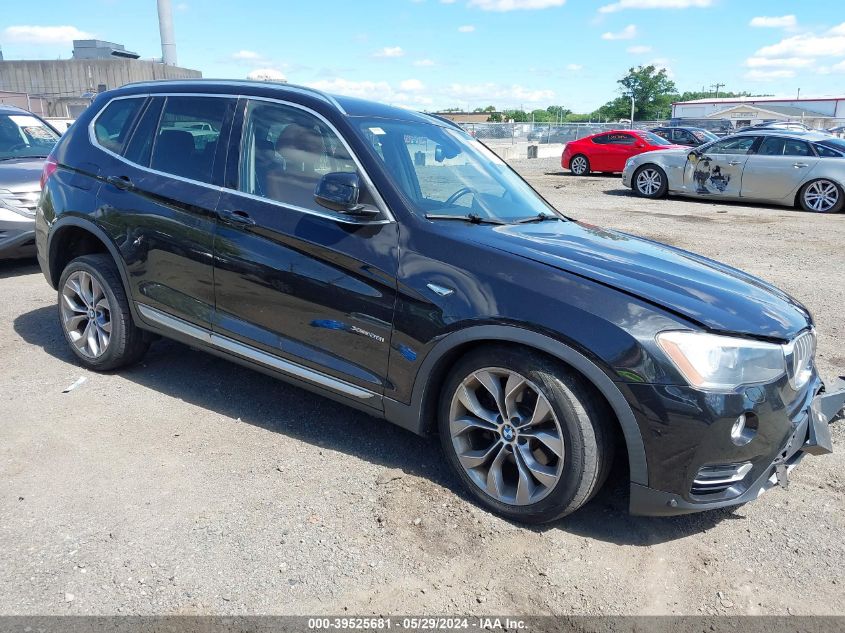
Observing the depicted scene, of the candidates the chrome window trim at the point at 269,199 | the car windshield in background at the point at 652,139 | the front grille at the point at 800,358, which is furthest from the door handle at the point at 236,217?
the car windshield in background at the point at 652,139

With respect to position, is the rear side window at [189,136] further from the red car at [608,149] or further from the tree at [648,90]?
the tree at [648,90]

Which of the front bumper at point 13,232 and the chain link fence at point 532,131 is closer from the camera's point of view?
the front bumper at point 13,232

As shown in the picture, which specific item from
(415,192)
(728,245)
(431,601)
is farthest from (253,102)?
(728,245)

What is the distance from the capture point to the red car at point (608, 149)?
21.1 m

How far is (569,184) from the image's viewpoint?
779 inches

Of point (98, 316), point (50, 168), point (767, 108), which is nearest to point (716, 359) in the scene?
point (98, 316)

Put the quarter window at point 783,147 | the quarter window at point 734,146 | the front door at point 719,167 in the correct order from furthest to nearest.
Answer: the front door at point 719,167 → the quarter window at point 734,146 → the quarter window at point 783,147

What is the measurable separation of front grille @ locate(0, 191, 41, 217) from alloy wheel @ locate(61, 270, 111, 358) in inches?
121

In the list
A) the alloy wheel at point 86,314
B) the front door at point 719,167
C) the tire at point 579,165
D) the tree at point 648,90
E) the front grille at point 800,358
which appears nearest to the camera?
the front grille at point 800,358

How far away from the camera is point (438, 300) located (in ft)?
10.5

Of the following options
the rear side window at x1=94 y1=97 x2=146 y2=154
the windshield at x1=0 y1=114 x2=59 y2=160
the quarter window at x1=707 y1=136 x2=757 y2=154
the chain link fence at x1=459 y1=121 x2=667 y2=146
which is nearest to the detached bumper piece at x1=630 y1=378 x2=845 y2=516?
the rear side window at x1=94 y1=97 x2=146 y2=154

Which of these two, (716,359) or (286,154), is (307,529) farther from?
(286,154)

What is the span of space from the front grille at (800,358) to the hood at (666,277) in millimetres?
59

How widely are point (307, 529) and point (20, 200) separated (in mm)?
6036
